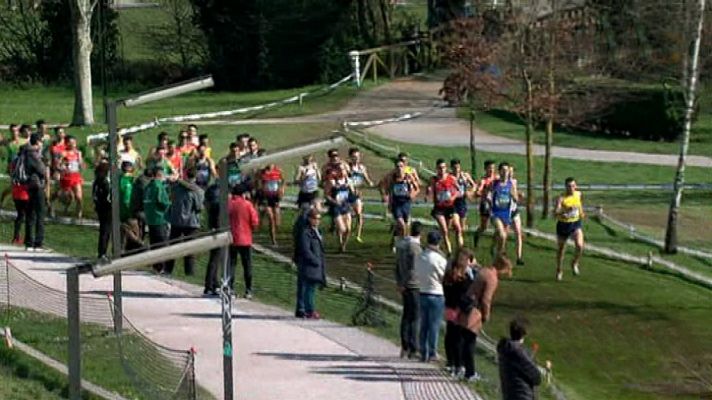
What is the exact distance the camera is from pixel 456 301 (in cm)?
1777

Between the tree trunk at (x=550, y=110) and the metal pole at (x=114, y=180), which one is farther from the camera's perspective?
the tree trunk at (x=550, y=110)

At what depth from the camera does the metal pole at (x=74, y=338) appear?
14.7m

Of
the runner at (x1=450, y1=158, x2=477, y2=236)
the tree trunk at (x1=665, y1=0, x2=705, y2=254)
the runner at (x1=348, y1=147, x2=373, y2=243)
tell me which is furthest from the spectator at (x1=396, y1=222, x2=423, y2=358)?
the tree trunk at (x1=665, y1=0, x2=705, y2=254)

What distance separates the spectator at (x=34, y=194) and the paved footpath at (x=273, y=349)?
1671 mm

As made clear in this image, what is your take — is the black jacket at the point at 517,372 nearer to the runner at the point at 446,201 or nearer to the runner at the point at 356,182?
the runner at the point at 446,201

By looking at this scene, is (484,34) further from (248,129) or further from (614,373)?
(614,373)

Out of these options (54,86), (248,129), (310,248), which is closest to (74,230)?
(310,248)

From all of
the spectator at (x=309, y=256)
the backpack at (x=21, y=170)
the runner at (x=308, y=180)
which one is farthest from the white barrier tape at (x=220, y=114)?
the spectator at (x=309, y=256)

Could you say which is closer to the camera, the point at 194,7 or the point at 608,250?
the point at 608,250

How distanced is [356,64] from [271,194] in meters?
26.0

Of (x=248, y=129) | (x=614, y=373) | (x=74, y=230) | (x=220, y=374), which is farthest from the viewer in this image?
(x=248, y=129)

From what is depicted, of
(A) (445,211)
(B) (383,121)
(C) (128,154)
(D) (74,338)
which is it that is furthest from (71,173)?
(B) (383,121)

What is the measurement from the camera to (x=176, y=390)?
15.9 m

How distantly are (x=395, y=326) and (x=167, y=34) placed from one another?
38.8 metres
